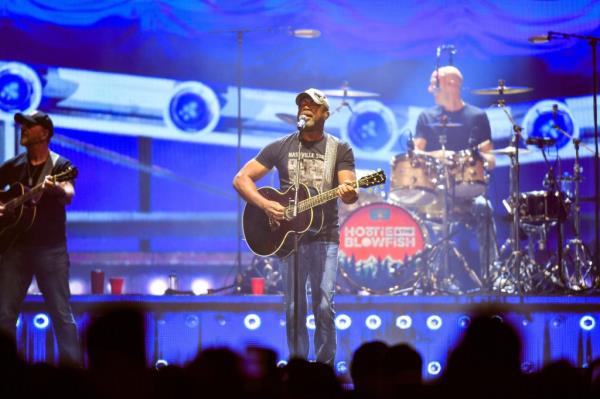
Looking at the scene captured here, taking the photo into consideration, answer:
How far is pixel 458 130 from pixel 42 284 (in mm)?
5770

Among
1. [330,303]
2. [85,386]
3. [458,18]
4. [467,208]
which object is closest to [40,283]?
[330,303]

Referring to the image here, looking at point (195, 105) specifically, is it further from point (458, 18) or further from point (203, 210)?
point (458, 18)

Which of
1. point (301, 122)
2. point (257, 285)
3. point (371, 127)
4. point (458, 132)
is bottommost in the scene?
point (257, 285)

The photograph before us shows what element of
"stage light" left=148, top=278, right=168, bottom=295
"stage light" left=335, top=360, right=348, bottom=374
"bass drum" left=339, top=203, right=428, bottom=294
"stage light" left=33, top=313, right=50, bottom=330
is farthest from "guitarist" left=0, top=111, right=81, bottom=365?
"stage light" left=148, top=278, right=168, bottom=295

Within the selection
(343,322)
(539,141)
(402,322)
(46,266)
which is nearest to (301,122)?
Answer: (46,266)

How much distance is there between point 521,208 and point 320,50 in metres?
3.71

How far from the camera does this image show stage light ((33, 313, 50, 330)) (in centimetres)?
905

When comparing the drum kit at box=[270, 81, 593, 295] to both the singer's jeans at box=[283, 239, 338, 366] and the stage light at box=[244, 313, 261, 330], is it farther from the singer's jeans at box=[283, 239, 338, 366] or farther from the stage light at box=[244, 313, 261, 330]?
the singer's jeans at box=[283, 239, 338, 366]

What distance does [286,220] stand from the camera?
7434 mm

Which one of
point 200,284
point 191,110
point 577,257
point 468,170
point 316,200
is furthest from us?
point 191,110

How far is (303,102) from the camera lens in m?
7.40

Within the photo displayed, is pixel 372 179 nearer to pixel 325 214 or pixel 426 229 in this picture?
pixel 325 214

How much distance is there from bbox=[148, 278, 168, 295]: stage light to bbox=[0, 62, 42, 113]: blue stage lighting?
111 inches

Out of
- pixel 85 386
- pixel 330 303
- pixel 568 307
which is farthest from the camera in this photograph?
pixel 568 307
